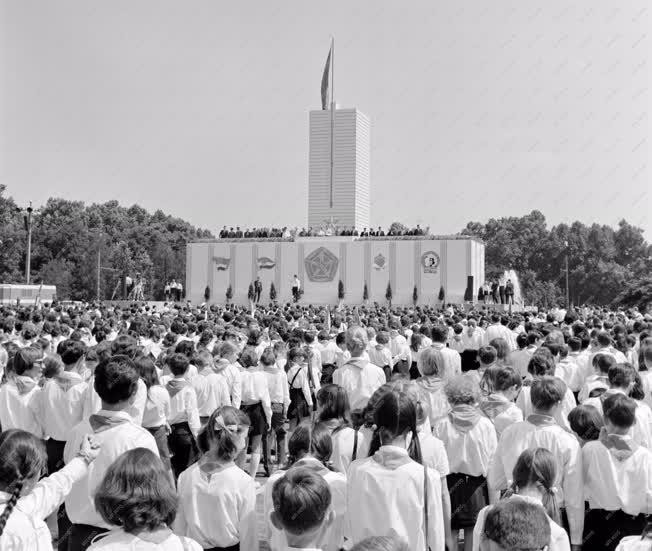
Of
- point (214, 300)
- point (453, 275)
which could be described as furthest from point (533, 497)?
point (214, 300)

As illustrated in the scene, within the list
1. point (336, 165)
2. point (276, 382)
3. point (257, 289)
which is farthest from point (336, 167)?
point (276, 382)

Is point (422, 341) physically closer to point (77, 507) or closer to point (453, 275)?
point (77, 507)

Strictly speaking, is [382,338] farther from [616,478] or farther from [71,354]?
[616,478]

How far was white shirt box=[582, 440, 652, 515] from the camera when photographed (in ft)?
13.6

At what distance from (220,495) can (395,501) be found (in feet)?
3.03

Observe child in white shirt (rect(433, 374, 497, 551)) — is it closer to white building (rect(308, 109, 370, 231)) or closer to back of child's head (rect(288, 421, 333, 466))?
back of child's head (rect(288, 421, 333, 466))

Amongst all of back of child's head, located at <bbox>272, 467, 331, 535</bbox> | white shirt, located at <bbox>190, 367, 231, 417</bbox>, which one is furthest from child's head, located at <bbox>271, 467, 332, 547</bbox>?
white shirt, located at <bbox>190, 367, 231, 417</bbox>

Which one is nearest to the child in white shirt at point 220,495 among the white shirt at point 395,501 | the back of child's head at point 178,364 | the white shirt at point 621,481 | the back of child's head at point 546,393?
the white shirt at point 395,501

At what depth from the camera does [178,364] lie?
6.23m

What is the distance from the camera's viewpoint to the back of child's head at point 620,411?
4.19 meters

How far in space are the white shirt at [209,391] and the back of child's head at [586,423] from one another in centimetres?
360

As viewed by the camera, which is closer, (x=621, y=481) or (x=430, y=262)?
(x=621, y=481)

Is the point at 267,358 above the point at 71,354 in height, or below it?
below

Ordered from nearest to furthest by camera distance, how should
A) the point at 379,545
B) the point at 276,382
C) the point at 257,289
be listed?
the point at 379,545
the point at 276,382
the point at 257,289
